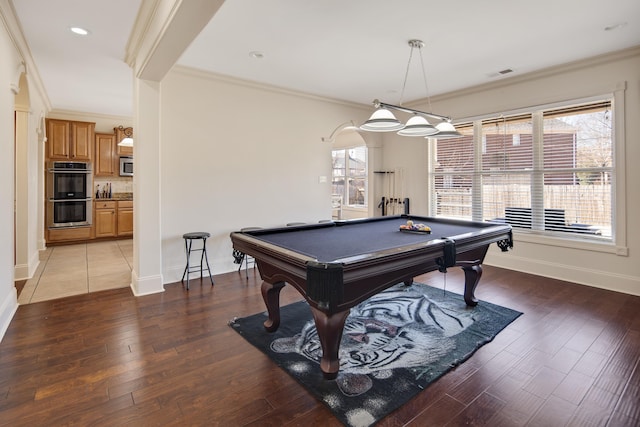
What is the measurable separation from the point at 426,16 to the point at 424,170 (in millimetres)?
3322

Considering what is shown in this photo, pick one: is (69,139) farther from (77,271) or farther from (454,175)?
(454,175)

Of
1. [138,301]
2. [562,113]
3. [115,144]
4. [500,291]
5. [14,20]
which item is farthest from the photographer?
[115,144]

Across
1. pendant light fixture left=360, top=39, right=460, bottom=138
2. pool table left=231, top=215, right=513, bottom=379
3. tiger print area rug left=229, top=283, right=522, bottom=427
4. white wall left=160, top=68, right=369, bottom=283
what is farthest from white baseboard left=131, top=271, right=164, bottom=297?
pendant light fixture left=360, top=39, right=460, bottom=138

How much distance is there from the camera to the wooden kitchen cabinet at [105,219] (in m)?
7.16

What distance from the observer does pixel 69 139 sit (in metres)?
6.74

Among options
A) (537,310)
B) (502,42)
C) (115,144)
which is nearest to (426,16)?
(502,42)

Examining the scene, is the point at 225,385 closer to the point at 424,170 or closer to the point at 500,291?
the point at 500,291

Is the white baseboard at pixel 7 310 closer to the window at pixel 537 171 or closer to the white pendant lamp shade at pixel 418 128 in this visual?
the white pendant lamp shade at pixel 418 128

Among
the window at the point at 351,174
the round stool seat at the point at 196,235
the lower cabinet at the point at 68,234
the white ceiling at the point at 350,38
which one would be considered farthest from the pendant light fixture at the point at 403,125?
the lower cabinet at the point at 68,234

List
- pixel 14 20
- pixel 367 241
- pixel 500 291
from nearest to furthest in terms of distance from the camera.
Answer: pixel 367 241, pixel 14 20, pixel 500 291

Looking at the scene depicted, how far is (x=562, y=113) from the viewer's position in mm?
4430

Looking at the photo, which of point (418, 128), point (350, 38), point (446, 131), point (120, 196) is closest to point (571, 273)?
point (446, 131)

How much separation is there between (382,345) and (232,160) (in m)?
3.30

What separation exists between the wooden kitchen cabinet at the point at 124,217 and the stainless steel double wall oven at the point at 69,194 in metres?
0.56
